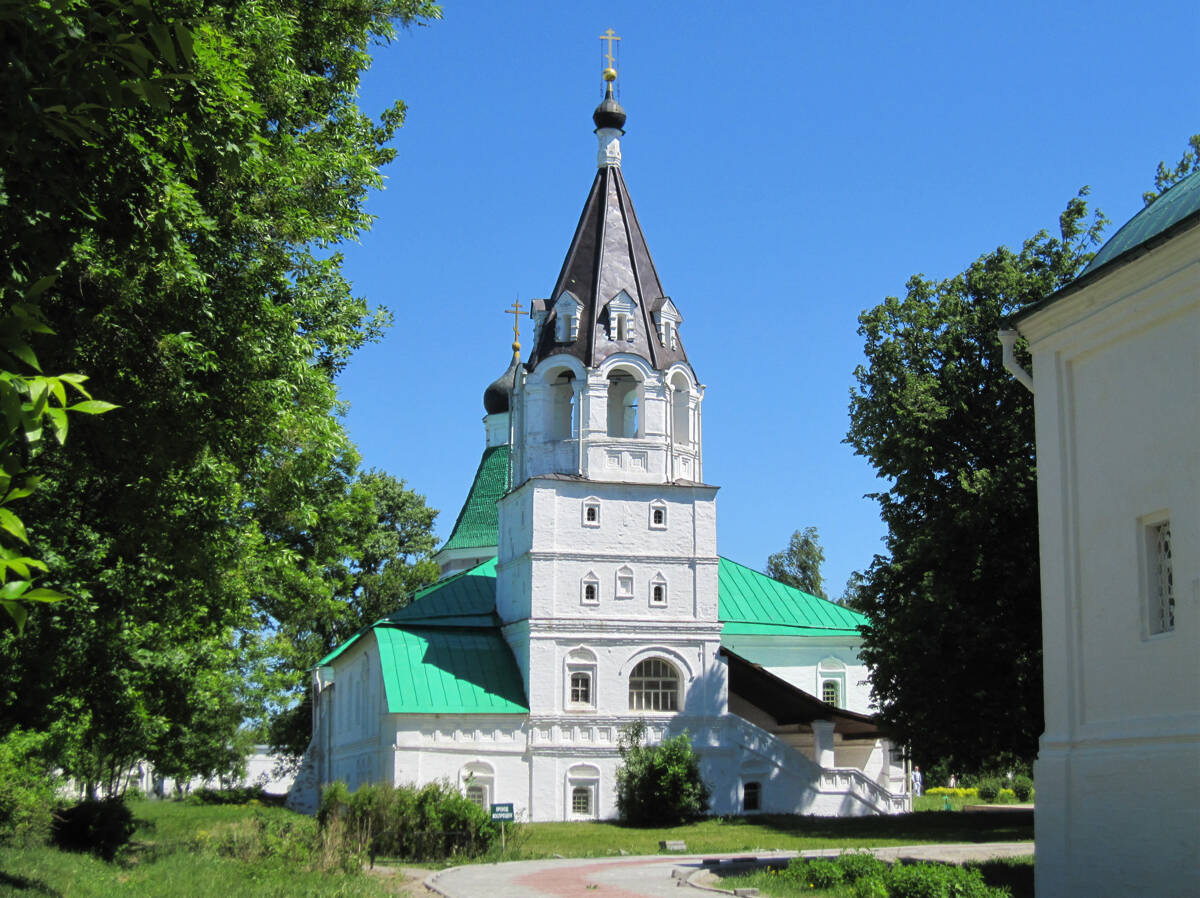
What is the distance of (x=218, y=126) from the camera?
9445 mm

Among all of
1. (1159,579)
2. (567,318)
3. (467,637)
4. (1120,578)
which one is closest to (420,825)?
(467,637)

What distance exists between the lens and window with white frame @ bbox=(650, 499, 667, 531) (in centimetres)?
3675

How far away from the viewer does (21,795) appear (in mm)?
21250

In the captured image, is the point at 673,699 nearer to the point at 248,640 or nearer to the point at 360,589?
the point at 248,640

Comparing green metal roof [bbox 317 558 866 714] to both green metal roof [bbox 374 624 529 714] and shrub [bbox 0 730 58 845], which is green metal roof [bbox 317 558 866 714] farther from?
shrub [bbox 0 730 58 845]

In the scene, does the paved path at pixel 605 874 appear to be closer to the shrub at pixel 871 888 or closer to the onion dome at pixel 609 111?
the shrub at pixel 871 888

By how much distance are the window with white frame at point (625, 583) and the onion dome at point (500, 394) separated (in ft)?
63.5

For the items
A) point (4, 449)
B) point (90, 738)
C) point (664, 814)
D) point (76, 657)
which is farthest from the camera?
point (664, 814)

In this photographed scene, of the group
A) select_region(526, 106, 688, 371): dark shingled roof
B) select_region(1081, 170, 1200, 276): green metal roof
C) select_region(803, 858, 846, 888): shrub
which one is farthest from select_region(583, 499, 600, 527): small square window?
select_region(1081, 170, 1200, 276): green metal roof

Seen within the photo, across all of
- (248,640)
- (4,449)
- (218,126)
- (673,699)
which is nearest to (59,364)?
(218,126)

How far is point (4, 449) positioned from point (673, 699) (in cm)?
3277

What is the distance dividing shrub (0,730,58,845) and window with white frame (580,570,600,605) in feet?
52.6

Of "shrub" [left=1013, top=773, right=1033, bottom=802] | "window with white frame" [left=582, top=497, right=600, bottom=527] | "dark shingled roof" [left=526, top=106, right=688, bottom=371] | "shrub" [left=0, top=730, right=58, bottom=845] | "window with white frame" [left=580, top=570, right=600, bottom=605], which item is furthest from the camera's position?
"shrub" [left=1013, top=773, right=1033, bottom=802]

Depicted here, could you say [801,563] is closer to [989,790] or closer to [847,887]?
[989,790]
